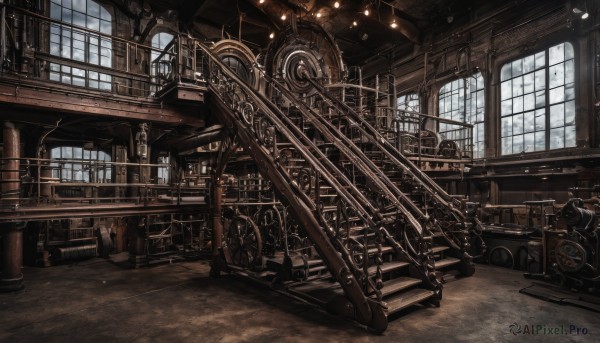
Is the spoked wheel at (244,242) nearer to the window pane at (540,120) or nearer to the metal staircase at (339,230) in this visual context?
the metal staircase at (339,230)

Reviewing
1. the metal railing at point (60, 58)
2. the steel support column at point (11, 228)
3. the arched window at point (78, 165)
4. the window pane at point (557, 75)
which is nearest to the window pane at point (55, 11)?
the metal railing at point (60, 58)

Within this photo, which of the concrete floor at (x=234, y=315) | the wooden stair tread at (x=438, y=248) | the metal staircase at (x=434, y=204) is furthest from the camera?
the metal staircase at (x=434, y=204)

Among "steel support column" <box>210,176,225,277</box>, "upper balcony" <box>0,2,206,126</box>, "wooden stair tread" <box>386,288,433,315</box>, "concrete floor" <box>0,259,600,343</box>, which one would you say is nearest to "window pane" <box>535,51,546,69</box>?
"concrete floor" <box>0,259,600,343</box>

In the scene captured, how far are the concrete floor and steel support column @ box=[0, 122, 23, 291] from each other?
1.09 ft

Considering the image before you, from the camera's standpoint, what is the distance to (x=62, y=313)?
224 inches

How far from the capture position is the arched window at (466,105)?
13.6 m

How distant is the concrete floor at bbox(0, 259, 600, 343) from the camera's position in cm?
462

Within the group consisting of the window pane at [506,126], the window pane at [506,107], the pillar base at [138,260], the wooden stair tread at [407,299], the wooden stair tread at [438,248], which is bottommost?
the pillar base at [138,260]

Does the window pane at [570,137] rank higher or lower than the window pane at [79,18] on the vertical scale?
lower

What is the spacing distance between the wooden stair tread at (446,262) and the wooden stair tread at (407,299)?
139 centimetres

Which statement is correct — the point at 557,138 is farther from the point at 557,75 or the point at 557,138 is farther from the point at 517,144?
the point at 557,75

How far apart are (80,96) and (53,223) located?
5768 mm

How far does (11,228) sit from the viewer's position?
705cm

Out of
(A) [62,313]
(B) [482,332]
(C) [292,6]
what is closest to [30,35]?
(C) [292,6]
